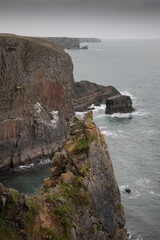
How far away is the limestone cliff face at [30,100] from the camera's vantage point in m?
72.9

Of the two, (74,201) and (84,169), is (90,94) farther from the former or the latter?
(74,201)

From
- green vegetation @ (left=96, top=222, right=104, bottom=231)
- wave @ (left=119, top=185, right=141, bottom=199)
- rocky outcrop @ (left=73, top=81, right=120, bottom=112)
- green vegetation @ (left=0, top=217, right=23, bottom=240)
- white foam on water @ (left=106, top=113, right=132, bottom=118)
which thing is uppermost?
green vegetation @ (left=0, top=217, right=23, bottom=240)

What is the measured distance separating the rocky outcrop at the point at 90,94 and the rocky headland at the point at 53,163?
40175 millimetres

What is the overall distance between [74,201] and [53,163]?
14.4ft

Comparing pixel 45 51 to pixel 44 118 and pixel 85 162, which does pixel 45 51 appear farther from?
pixel 85 162

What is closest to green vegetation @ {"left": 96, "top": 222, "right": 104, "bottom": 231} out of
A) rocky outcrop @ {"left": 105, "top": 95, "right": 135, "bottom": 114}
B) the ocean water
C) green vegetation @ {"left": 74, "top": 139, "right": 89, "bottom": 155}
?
green vegetation @ {"left": 74, "top": 139, "right": 89, "bottom": 155}

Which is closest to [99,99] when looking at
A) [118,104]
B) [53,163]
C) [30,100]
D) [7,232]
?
[118,104]

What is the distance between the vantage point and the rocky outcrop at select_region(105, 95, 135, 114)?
4493 inches

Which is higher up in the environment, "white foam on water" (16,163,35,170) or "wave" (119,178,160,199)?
"wave" (119,178,160,199)

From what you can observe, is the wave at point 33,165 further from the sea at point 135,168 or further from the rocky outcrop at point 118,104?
the rocky outcrop at point 118,104

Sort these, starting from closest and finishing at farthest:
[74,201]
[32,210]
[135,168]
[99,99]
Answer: [32,210]
[74,201]
[135,168]
[99,99]

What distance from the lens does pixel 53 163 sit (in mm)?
38312

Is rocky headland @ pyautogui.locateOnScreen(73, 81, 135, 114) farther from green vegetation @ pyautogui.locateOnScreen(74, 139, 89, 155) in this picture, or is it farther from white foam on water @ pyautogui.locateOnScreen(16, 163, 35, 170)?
green vegetation @ pyautogui.locateOnScreen(74, 139, 89, 155)

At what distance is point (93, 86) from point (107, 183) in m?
93.2
